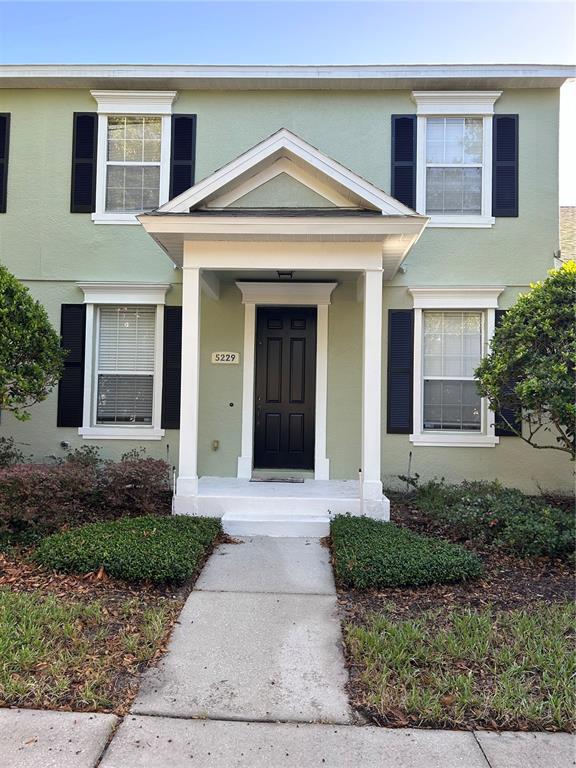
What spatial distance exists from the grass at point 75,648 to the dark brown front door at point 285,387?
356cm

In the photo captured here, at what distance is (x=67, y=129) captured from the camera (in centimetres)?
764

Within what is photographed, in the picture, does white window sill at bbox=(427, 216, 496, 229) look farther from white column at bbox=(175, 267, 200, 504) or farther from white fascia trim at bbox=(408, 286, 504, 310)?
white column at bbox=(175, 267, 200, 504)

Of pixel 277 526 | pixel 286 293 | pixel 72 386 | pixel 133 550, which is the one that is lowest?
pixel 277 526

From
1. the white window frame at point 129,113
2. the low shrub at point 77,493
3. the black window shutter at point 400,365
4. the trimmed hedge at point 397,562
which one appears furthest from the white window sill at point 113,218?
the trimmed hedge at point 397,562

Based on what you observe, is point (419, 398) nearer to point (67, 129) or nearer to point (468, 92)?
point (468, 92)

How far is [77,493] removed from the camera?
18.8 feet

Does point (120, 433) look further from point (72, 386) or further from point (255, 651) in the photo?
point (255, 651)

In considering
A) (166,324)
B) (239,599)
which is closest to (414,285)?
(166,324)

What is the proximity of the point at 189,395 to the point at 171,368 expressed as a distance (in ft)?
5.71

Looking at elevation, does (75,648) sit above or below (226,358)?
below

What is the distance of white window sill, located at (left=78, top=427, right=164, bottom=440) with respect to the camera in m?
7.43

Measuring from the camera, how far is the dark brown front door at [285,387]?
7375 millimetres

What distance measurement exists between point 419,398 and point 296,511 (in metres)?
2.71

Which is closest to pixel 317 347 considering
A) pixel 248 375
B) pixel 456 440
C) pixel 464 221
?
pixel 248 375
